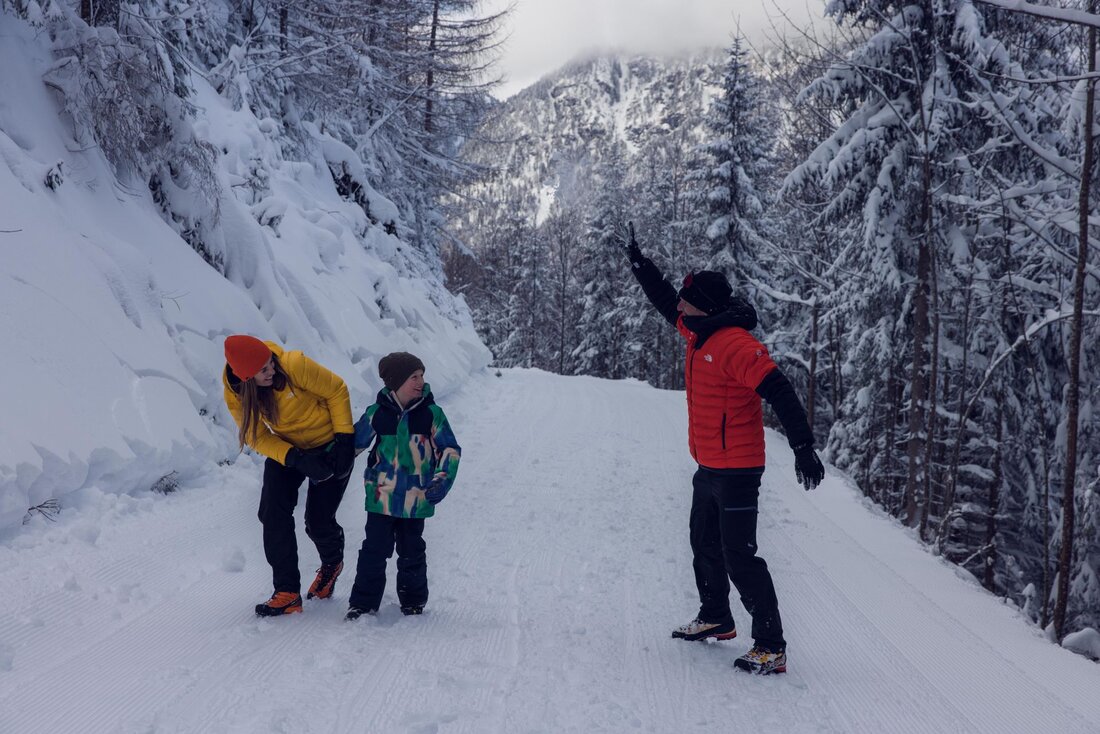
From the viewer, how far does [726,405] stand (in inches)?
140

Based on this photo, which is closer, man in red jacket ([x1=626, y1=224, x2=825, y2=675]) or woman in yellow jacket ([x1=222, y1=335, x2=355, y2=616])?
man in red jacket ([x1=626, y1=224, x2=825, y2=675])

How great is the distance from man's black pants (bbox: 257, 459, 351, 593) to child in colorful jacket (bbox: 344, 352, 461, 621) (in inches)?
11.3

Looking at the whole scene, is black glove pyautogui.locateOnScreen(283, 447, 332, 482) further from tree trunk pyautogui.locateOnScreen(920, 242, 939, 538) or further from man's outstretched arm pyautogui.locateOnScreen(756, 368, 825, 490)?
tree trunk pyautogui.locateOnScreen(920, 242, 939, 538)

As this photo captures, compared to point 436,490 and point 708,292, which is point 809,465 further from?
point 436,490

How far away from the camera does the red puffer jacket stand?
11.4 feet

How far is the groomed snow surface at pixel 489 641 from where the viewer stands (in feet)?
9.56

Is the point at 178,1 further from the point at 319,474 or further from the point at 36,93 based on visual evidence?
the point at 319,474

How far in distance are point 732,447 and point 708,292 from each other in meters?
0.86

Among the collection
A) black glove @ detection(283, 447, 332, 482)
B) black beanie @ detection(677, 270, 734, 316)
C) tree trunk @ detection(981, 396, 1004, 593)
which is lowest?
tree trunk @ detection(981, 396, 1004, 593)

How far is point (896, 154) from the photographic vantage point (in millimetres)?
11125

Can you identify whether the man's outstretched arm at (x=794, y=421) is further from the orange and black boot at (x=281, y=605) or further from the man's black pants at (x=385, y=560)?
the orange and black boot at (x=281, y=605)

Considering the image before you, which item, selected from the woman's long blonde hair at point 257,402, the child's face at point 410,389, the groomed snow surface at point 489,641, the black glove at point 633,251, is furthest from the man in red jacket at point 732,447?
the woman's long blonde hair at point 257,402

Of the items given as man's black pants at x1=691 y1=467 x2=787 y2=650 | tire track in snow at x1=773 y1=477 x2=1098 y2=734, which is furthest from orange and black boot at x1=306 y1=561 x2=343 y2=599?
tire track in snow at x1=773 y1=477 x2=1098 y2=734

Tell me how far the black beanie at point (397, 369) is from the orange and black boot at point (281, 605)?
1344mm
